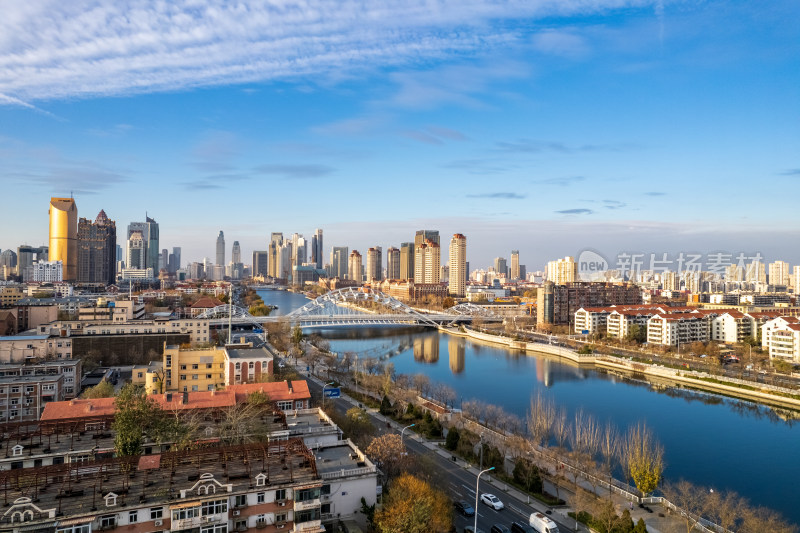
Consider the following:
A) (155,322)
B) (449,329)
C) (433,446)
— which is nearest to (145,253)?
(449,329)

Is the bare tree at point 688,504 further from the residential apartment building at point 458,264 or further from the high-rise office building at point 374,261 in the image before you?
the high-rise office building at point 374,261

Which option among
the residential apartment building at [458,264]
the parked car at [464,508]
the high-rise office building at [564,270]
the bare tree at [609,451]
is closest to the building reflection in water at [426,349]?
the bare tree at [609,451]

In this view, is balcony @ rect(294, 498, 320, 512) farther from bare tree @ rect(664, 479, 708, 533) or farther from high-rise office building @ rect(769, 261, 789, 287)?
high-rise office building @ rect(769, 261, 789, 287)

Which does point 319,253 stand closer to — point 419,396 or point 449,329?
point 449,329

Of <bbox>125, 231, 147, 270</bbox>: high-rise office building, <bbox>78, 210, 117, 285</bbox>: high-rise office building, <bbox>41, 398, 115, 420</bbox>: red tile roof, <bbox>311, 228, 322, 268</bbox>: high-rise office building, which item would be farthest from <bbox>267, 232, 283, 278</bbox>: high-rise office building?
<bbox>41, 398, 115, 420</bbox>: red tile roof

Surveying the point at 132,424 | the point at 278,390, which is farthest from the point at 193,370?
the point at 132,424

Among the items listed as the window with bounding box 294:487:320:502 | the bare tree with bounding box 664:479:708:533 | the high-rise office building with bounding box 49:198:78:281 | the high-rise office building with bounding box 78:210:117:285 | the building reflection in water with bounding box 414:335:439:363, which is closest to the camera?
the window with bounding box 294:487:320:502
